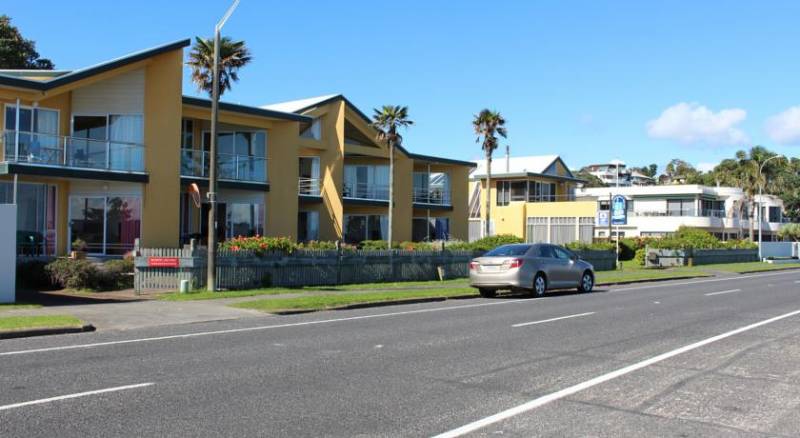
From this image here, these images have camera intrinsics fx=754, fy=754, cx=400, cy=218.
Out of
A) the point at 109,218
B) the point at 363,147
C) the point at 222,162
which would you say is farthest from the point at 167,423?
the point at 363,147

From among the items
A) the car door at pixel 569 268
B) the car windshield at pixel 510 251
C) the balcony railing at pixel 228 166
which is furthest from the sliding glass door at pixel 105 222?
the car door at pixel 569 268

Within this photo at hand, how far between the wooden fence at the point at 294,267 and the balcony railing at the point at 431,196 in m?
16.6

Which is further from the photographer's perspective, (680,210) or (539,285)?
(680,210)

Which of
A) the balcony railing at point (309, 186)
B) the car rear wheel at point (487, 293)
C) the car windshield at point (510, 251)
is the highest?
the balcony railing at point (309, 186)

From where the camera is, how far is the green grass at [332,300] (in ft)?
57.0

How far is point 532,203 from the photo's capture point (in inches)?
2302

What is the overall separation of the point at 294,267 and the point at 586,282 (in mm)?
9314

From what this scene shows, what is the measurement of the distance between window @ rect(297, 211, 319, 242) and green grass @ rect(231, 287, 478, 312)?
17887 millimetres

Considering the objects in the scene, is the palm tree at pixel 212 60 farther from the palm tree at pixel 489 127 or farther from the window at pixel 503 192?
the window at pixel 503 192

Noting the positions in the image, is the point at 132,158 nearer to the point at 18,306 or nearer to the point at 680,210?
the point at 18,306

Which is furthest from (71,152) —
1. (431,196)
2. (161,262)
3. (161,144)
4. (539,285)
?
(431,196)

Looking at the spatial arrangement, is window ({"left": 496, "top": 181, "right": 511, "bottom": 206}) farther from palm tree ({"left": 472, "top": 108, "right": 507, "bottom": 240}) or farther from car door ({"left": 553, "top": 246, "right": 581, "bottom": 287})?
car door ({"left": 553, "top": 246, "right": 581, "bottom": 287})

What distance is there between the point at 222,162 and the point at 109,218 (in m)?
5.96

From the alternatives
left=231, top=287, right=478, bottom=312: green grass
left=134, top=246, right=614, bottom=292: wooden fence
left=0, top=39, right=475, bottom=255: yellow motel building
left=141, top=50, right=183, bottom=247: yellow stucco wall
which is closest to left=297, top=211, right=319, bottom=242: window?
left=0, top=39, right=475, bottom=255: yellow motel building
